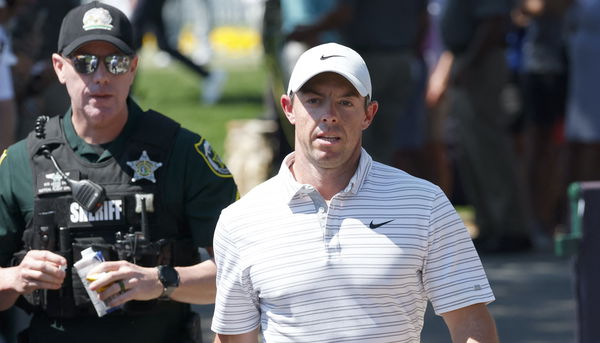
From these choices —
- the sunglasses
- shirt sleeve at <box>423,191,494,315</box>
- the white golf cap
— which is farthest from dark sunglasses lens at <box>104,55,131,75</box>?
shirt sleeve at <box>423,191,494,315</box>

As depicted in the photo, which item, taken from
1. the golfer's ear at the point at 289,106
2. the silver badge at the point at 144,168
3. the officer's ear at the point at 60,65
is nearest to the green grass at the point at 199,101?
the officer's ear at the point at 60,65

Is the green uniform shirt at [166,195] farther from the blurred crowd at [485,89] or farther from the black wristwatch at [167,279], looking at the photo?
the blurred crowd at [485,89]

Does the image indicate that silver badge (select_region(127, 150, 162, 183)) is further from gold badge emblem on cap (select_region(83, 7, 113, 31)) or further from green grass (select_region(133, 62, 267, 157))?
green grass (select_region(133, 62, 267, 157))

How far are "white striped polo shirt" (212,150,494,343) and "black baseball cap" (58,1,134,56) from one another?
97 cm

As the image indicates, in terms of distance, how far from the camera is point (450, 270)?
388 cm

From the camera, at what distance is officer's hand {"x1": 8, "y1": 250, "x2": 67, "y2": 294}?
4406 millimetres

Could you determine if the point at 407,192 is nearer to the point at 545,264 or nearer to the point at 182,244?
the point at 182,244

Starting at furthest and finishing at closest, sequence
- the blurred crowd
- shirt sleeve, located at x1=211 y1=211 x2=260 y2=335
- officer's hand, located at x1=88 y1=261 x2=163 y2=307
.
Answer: the blurred crowd → officer's hand, located at x1=88 y1=261 x2=163 y2=307 → shirt sleeve, located at x1=211 y1=211 x2=260 y2=335

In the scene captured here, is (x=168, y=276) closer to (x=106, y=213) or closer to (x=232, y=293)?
(x=106, y=213)

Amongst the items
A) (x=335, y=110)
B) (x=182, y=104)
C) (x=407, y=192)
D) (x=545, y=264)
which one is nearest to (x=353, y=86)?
(x=335, y=110)

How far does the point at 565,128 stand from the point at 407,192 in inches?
275

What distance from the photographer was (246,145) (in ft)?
36.7

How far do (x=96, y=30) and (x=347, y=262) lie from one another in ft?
4.49

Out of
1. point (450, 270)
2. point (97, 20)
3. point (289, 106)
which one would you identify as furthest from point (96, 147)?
point (450, 270)
